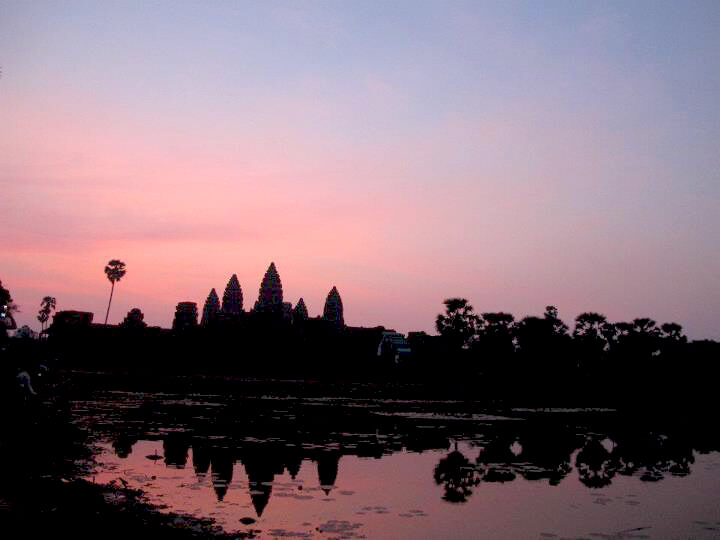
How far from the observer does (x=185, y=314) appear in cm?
12512

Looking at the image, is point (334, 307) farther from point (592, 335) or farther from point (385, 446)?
point (385, 446)

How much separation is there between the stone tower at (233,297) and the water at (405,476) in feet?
311

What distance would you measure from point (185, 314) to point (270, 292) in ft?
56.7

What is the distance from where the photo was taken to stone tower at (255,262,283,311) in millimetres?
118688

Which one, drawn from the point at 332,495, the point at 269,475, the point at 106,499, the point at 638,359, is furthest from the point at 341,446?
the point at 638,359

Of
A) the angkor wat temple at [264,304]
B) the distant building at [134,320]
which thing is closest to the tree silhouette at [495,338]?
the angkor wat temple at [264,304]

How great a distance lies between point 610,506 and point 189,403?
2891 cm

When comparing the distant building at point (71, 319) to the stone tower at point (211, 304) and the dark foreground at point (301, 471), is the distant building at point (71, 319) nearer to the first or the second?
the stone tower at point (211, 304)

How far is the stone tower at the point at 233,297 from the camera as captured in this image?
128 meters

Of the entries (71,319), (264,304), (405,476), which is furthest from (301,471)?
(264,304)

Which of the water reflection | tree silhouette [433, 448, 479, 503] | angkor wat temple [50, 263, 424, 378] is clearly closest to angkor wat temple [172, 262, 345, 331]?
angkor wat temple [50, 263, 424, 378]

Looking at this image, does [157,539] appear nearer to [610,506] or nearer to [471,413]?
[610,506]

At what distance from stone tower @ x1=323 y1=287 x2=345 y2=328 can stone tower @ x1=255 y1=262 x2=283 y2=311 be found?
351 inches

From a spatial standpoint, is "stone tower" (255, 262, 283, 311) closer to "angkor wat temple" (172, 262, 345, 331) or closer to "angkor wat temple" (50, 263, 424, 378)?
"angkor wat temple" (172, 262, 345, 331)
